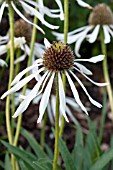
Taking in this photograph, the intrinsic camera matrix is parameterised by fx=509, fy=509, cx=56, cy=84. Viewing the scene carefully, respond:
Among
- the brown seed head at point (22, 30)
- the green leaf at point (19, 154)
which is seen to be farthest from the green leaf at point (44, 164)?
the brown seed head at point (22, 30)

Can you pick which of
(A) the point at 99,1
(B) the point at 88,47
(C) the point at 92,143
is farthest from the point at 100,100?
(C) the point at 92,143

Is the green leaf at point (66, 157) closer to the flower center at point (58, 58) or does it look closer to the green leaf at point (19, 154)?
the green leaf at point (19, 154)

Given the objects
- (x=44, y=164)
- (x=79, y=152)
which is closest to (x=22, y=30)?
(x=79, y=152)

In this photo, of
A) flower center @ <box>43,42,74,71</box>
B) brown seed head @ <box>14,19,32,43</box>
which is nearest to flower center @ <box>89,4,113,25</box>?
brown seed head @ <box>14,19,32,43</box>

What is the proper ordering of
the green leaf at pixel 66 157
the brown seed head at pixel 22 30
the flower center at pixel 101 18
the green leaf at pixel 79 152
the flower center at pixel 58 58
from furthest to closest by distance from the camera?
the flower center at pixel 101 18 < the brown seed head at pixel 22 30 < the green leaf at pixel 79 152 < the green leaf at pixel 66 157 < the flower center at pixel 58 58

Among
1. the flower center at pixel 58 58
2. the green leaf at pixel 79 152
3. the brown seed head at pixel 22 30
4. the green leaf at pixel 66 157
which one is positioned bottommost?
the green leaf at pixel 79 152

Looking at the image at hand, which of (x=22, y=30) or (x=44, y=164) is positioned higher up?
(x=22, y=30)

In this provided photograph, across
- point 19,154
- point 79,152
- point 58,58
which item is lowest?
point 79,152

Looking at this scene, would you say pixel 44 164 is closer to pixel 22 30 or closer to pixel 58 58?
pixel 58 58
